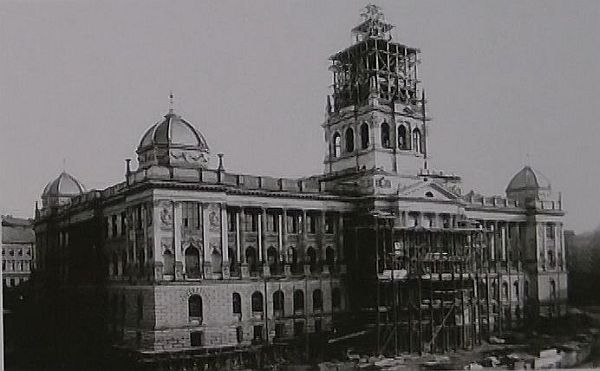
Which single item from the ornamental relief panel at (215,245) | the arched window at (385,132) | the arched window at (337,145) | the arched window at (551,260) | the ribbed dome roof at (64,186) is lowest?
the arched window at (551,260)

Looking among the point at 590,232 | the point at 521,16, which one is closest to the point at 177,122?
the point at 521,16

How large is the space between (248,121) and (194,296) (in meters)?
1.23

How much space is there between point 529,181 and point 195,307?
8.03 ft

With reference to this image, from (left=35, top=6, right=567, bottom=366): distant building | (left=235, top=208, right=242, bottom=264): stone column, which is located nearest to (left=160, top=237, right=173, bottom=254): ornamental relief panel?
(left=35, top=6, right=567, bottom=366): distant building

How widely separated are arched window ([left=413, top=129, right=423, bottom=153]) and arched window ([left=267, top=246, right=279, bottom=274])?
1.26 metres

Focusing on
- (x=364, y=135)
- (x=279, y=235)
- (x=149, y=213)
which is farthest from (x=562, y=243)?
(x=149, y=213)

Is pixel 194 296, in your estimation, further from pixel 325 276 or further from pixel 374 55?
pixel 374 55

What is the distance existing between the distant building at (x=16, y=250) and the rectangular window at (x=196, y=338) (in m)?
1.15

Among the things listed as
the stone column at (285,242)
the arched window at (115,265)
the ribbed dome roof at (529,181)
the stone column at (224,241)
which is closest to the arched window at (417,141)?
the ribbed dome roof at (529,181)

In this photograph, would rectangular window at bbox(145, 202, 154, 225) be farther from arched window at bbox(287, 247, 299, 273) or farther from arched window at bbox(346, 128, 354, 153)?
arched window at bbox(346, 128, 354, 153)

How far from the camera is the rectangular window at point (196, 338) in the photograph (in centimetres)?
505

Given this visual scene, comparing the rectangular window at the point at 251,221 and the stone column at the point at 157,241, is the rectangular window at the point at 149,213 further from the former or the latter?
the rectangular window at the point at 251,221

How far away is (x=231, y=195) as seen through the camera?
520cm

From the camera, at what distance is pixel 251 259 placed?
17.2 feet
